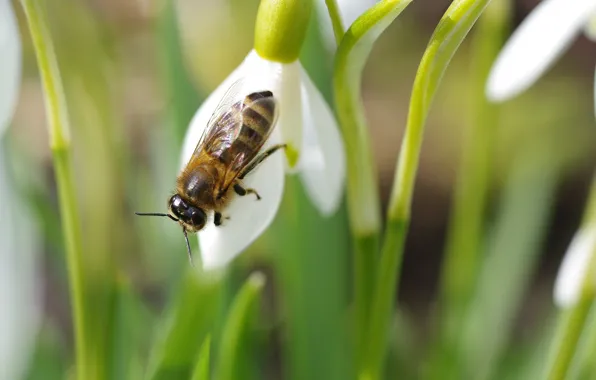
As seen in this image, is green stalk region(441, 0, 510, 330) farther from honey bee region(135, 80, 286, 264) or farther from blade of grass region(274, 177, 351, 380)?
honey bee region(135, 80, 286, 264)

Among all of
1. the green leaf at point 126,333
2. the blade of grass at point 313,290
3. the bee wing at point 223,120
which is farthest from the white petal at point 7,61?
the blade of grass at point 313,290

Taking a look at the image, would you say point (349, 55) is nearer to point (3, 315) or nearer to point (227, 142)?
point (227, 142)

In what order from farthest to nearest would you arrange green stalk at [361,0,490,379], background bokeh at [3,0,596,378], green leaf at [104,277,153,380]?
background bokeh at [3,0,596,378]
green leaf at [104,277,153,380]
green stalk at [361,0,490,379]

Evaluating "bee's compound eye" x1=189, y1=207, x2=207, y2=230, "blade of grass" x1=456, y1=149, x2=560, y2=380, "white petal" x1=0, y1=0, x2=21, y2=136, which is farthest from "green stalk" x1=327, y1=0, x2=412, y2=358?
"blade of grass" x1=456, y1=149, x2=560, y2=380

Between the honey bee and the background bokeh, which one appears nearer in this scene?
the honey bee

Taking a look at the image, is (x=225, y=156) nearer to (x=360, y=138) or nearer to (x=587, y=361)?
(x=360, y=138)

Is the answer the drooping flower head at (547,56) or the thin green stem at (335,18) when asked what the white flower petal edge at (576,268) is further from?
the thin green stem at (335,18)

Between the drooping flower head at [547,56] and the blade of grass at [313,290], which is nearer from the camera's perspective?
the drooping flower head at [547,56]
